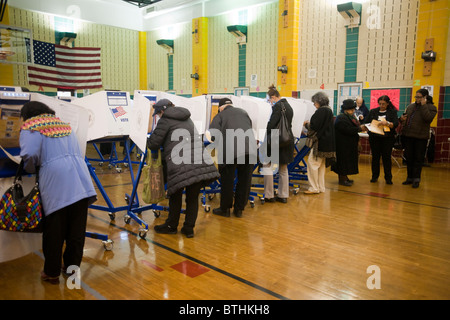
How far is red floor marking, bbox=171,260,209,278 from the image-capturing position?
278 centimetres

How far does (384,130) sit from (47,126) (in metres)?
4.97

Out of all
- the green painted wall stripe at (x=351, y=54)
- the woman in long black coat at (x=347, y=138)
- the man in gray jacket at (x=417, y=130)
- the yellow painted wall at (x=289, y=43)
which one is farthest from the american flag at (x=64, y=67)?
the man in gray jacket at (x=417, y=130)

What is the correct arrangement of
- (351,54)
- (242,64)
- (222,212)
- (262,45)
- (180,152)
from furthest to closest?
(242,64) < (262,45) < (351,54) < (222,212) < (180,152)

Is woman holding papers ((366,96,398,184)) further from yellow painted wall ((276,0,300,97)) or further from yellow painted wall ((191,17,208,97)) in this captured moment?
yellow painted wall ((191,17,208,97))

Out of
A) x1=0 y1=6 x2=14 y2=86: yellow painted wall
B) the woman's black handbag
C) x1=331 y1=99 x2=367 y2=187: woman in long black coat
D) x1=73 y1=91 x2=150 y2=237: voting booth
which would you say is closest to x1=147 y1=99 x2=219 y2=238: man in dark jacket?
x1=73 y1=91 x2=150 y2=237: voting booth

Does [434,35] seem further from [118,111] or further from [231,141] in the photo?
[118,111]

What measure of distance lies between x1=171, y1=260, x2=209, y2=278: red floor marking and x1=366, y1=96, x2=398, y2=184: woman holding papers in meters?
4.06

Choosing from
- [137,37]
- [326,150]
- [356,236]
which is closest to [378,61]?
[326,150]

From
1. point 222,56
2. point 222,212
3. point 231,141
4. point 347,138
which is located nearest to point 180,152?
point 231,141

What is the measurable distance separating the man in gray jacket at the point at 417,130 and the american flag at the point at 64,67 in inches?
366

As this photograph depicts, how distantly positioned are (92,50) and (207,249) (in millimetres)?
10363

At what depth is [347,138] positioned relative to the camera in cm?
570

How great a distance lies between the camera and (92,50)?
1179 cm
